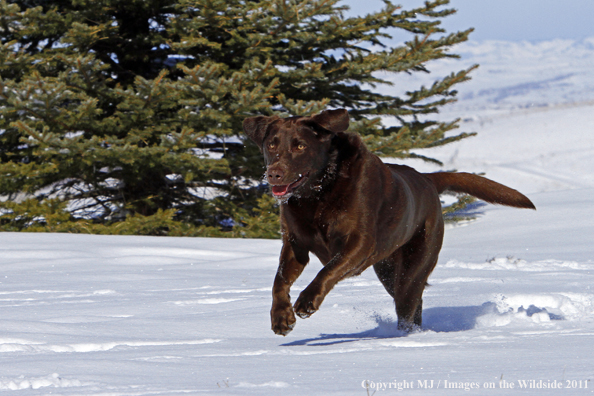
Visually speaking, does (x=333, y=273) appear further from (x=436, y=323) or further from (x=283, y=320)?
(x=436, y=323)

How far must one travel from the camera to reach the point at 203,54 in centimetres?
1091

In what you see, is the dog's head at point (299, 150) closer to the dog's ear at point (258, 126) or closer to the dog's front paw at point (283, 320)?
the dog's ear at point (258, 126)

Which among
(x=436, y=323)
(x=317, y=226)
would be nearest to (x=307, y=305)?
(x=317, y=226)

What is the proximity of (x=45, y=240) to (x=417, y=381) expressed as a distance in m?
6.57

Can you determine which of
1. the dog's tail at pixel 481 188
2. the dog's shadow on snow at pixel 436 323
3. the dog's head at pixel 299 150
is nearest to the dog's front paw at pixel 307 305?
the dog's shadow on snow at pixel 436 323

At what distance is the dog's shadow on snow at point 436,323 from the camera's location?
11.3 ft

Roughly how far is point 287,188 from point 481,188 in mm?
1631

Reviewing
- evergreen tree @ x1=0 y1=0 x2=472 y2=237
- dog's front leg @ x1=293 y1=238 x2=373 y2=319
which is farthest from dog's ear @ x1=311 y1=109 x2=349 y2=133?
evergreen tree @ x1=0 y1=0 x2=472 y2=237

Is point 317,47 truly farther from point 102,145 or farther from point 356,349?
point 356,349

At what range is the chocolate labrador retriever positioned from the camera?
3.29 metres

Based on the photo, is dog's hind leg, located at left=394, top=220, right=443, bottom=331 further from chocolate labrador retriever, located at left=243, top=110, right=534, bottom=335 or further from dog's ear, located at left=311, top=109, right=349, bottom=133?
dog's ear, located at left=311, top=109, right=349, bottom=133

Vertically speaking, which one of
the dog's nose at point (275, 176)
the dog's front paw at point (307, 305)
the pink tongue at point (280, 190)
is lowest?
the dog's front paw at point (307, 305)

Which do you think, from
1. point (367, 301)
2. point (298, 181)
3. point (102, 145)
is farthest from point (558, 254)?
point (102, 145)

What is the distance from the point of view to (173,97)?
9.53m
